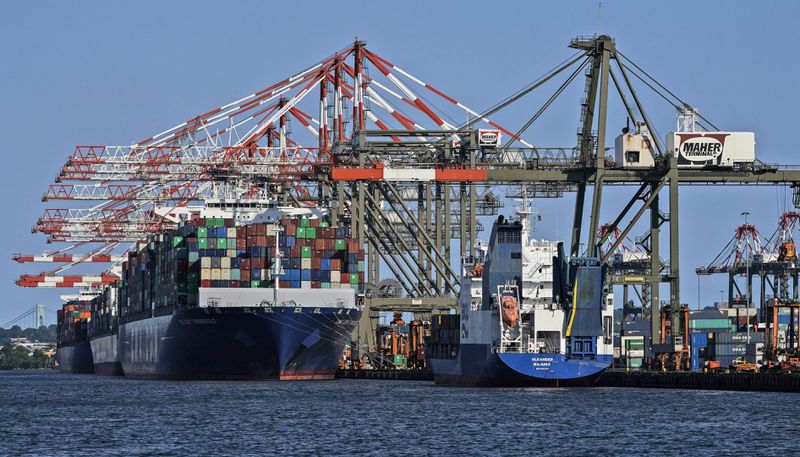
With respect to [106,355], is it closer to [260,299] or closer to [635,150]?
[260,299]

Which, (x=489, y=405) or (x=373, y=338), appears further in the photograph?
(x=373, y=338)

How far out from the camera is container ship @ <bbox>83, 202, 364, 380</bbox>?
85.6m

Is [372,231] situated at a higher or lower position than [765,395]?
higher

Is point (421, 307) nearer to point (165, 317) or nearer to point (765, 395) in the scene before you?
point (165, 317)

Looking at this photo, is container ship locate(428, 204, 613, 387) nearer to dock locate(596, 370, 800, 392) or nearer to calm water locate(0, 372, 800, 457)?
calm water locate(0, 372, 800, 457)

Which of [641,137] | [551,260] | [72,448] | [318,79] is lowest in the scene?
[72,448]

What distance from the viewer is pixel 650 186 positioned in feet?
271

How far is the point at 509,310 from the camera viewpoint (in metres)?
67.8

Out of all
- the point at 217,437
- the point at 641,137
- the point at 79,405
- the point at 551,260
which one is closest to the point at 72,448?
the point at 217,437

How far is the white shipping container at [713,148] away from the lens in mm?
80625

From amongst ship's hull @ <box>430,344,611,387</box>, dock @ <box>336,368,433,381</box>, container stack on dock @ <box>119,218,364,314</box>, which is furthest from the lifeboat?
dock @ <box>336,368,433,381</box>

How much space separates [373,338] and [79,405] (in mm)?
32724

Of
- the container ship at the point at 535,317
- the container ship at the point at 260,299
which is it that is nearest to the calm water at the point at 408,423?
the container ship at the point at 535,317

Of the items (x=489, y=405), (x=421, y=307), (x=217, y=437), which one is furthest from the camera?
(x=421, y=307)
